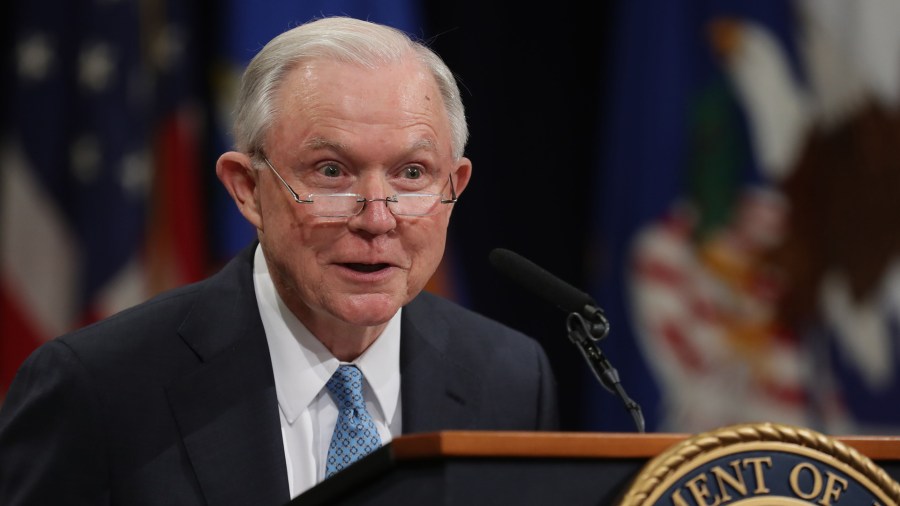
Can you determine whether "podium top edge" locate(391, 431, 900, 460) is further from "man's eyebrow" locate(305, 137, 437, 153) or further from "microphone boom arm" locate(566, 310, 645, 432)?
"man's eyebrow" locate(305, 137, 437, 153)

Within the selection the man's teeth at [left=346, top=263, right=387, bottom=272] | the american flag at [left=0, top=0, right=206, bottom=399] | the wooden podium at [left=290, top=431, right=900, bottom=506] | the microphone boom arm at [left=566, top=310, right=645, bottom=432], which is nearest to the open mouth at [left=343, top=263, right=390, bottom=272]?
the man's teeth at [left=346, top=263, right=387, bottom=272]

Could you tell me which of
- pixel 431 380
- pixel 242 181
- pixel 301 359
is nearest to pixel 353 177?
pixel 242 181

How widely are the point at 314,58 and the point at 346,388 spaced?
595 mm

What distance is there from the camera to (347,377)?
223cm

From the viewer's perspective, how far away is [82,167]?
3.98 meters

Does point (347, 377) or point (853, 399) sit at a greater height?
point (347, 377)

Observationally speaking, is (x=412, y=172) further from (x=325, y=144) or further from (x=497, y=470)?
(x=497, y=470)

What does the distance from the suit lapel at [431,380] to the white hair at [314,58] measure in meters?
0.39

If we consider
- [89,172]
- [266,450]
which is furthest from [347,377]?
[89,172]

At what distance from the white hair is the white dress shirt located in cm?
30

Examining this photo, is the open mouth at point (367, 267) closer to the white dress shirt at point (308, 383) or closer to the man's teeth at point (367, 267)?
the man's teeth at point (367, 267)

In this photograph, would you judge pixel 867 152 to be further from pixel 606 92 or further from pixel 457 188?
pixel 457 188

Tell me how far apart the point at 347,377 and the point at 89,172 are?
6.79 ft

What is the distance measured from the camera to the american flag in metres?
3.94
